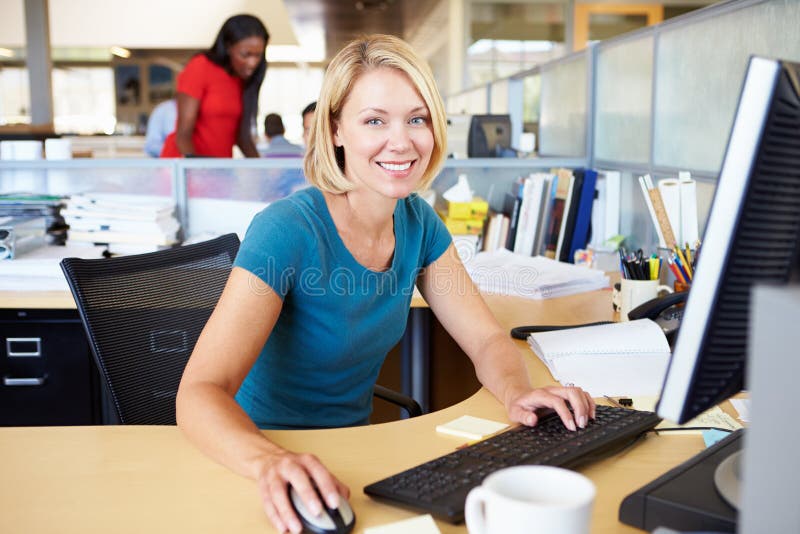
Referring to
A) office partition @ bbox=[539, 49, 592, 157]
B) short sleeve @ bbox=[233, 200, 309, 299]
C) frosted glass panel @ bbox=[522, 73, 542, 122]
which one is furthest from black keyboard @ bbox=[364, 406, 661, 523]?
frosted glass panel @ bbox=[522, 73, 542, 122]

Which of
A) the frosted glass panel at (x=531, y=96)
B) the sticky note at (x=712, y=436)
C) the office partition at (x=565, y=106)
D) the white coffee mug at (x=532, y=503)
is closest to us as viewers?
the white coffee mug at (x=532, y=503)

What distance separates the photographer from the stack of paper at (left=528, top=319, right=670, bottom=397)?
1257 millimetres

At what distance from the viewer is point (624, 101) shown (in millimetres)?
2506

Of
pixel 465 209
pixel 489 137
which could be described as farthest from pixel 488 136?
pixel 465 209

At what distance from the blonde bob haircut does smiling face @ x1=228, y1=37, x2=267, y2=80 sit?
184 centimetres

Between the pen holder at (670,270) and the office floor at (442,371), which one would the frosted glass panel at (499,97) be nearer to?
the office floor at (442,371)

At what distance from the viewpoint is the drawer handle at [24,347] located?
Result: 6.72 feet

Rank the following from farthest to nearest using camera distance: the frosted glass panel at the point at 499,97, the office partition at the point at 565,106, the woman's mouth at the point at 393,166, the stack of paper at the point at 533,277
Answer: the frosted glass panel at the point at 499,97 < the office partition at the point at 565,106 < the stack of paper at the point at 533,277 < the woman's mouth at the point at 393,166

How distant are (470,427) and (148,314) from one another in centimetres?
72

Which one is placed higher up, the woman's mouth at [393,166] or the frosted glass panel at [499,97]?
the frosted glass panel at [499,97]

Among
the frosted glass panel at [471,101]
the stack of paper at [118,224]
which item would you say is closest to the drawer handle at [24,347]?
the stack of paper at [118,224]

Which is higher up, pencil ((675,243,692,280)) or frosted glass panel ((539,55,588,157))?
frosted glass panel ((539,55,588,157))

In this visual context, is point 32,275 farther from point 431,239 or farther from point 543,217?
point 543,217

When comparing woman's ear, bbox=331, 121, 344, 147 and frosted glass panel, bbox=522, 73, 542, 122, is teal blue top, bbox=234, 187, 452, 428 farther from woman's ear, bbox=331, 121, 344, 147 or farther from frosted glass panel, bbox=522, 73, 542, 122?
frosted glass panel, bbox=522, 73, 542, 122
